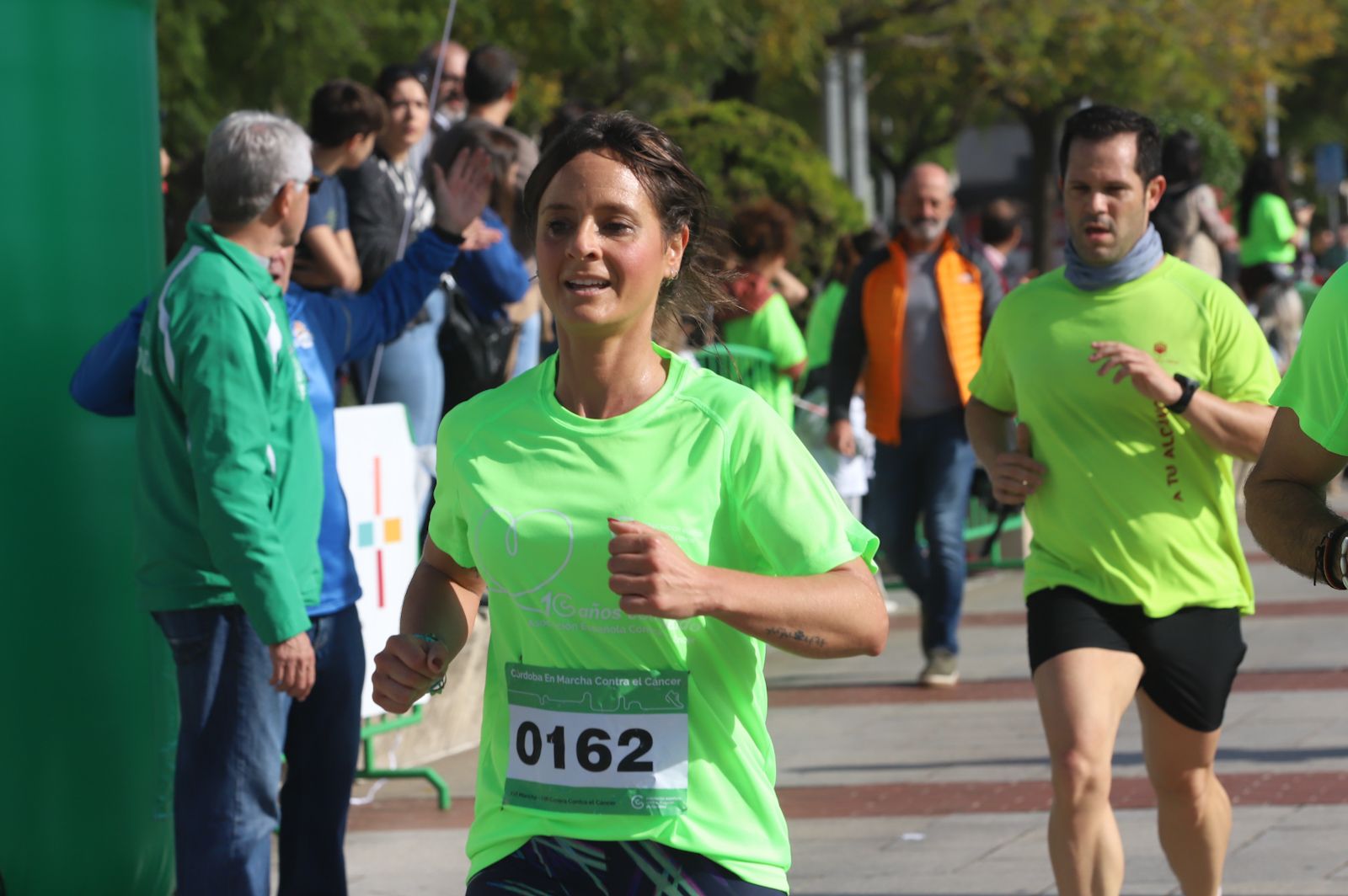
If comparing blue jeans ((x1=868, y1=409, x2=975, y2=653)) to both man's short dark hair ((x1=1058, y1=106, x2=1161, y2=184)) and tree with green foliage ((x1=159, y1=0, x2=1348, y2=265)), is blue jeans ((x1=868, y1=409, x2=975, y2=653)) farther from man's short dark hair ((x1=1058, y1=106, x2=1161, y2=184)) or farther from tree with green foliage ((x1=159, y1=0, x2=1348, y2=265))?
tree with green foliage ((x1=159, y1=0, x2=1348, y2=265))

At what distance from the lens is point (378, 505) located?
6645mm

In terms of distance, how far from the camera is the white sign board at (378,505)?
21.4 feet

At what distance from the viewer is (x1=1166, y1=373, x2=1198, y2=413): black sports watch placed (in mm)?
4727

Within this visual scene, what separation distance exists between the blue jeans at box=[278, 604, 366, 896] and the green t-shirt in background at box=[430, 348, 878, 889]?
1.75 metres

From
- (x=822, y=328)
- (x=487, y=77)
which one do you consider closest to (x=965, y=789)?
(x=487, y=77)

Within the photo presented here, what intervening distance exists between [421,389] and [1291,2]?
19510mm

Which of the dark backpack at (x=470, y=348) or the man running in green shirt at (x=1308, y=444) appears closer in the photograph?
the man running in green shirt at (x=1308, y=444)

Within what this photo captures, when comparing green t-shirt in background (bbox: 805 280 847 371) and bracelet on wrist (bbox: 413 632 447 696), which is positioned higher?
bracelet on wrist (bbox: 413 632 447 696)

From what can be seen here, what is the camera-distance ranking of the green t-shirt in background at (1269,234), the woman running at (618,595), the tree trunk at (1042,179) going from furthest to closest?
1. the tree trunk at (1042,179)
2. the green t-shirt in background at (1269,234)
3. the woman running at (618,595)

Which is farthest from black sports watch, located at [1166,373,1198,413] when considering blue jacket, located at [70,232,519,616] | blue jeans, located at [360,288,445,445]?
blue jeans, located at [360,288,445,445]

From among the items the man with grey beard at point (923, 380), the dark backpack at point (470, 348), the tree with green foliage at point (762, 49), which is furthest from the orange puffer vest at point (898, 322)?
the tree with green foliage at point (762, 49)

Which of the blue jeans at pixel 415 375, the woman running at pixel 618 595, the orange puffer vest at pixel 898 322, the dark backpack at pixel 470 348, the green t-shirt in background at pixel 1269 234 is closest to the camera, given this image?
the woman running at pixel 618 595

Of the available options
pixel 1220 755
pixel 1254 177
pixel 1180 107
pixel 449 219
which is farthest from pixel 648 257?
pixel 1180 107

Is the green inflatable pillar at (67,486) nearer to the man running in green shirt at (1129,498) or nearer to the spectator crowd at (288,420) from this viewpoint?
the spectator crowd at (288,420)
